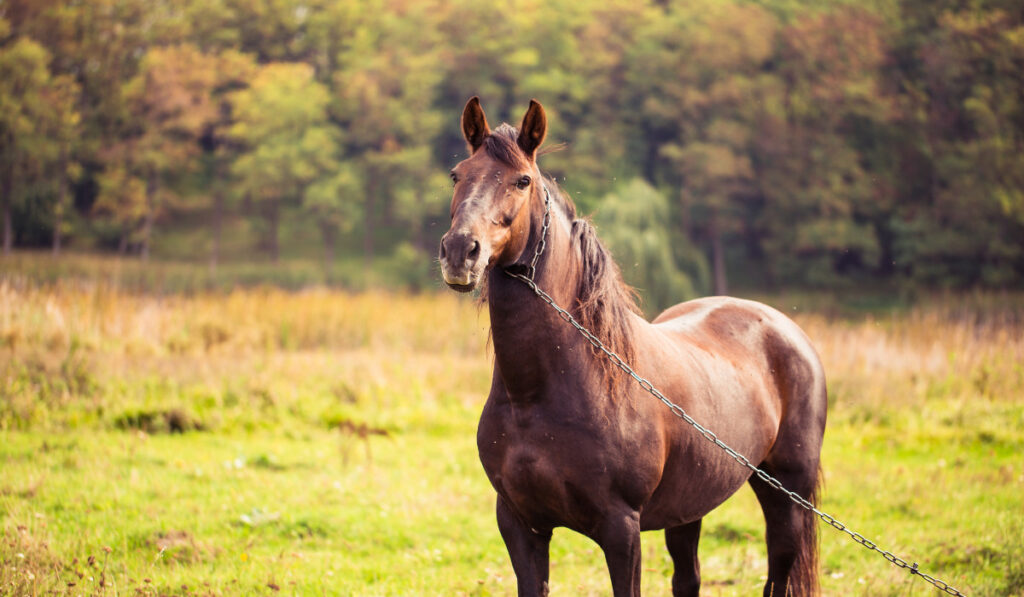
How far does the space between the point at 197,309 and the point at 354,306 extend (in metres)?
3.28

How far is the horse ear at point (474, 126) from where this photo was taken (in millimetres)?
3145

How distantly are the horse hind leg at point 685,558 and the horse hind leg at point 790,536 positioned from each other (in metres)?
0.39

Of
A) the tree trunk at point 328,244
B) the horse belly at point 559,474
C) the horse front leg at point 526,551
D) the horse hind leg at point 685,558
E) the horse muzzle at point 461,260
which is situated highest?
the horse muzzle at point 461,260

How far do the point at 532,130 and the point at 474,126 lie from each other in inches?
10.0

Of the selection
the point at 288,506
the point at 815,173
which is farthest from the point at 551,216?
the point at 815,173

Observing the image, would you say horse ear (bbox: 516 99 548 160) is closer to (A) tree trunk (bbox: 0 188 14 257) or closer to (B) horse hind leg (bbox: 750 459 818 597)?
(B) horse hind leg (bbox: 750 459 818 597)

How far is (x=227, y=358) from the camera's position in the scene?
12.1 meters

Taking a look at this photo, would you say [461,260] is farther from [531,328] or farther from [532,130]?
[532,130]

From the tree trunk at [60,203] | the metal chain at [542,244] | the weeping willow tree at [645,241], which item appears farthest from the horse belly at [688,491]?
the tree trunk at [60,203]

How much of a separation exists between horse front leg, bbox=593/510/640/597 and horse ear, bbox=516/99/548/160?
140 cm

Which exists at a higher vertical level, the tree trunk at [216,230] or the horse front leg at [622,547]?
the horse front leg at [622,547]

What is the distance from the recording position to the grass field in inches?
195

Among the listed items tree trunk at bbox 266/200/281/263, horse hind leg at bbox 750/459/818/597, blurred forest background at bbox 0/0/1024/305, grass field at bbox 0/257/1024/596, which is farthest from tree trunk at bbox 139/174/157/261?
horse hind leg at bbox 750/459/818/597

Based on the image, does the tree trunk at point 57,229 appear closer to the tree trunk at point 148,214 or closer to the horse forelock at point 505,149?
the tree trunk at point 148,214
